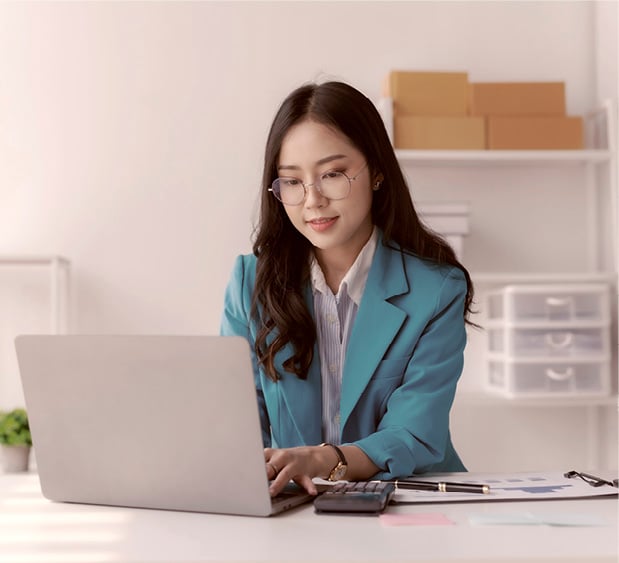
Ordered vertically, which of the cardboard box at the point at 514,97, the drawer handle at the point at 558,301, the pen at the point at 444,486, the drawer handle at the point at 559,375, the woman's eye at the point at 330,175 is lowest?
the drawer handle at the point at 559,375

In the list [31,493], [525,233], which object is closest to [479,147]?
[525,233]

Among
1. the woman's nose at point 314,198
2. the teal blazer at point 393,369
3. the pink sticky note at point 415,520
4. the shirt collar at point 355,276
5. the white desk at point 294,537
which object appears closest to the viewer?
the white desk at point 294,537

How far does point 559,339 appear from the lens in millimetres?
2898

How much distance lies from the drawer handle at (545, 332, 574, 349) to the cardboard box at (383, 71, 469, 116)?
2.55ft

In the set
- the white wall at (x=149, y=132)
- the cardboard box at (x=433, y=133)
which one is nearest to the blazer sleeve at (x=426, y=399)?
the cardboard box at (x=433, y=133)

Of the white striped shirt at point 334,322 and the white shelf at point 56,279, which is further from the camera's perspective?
the white shelf at point 56,279

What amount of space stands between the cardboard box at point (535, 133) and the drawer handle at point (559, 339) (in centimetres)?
61

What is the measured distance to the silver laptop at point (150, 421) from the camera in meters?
1.01

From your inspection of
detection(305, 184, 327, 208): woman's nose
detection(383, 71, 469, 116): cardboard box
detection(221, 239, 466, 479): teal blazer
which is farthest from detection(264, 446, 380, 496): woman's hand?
detection(383, 71, 469, 116): cardboard box

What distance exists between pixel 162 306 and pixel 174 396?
206 centimetres

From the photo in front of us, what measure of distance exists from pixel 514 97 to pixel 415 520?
2.23 meters

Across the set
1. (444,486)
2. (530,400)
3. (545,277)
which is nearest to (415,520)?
(444,486)

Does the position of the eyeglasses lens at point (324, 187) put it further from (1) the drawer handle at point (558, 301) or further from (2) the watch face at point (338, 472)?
(1) the drawer handle at point (558, 301)

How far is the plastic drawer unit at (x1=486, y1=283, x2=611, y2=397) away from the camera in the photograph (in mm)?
2852
